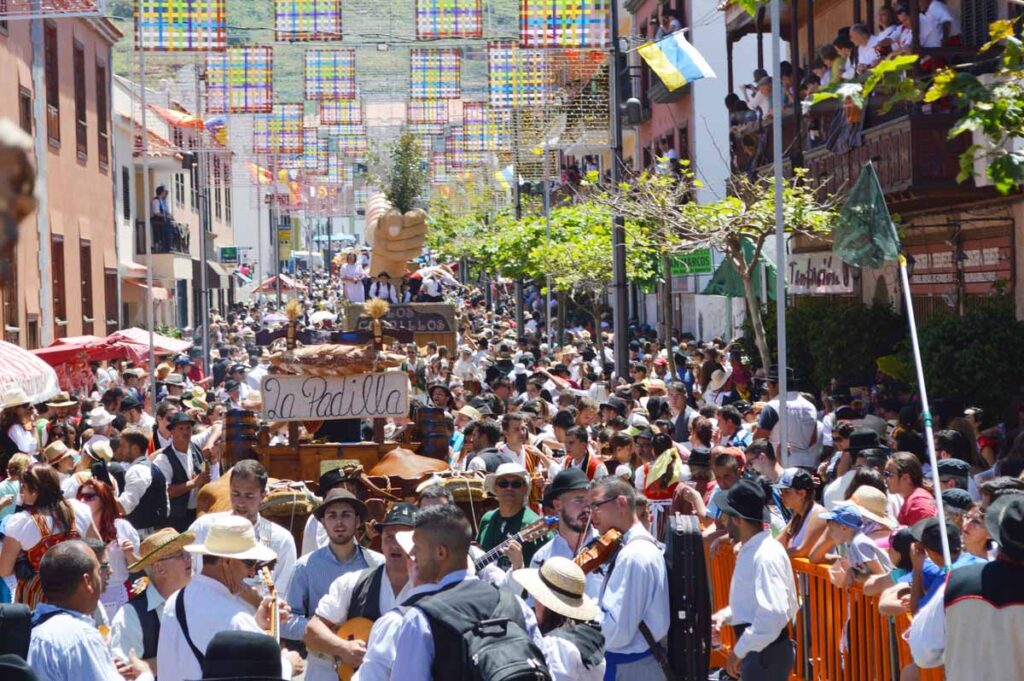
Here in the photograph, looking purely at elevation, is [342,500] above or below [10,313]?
below

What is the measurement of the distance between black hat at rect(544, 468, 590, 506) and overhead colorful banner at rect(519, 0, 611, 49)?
1562cm

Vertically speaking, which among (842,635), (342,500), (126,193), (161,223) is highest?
(126,193)

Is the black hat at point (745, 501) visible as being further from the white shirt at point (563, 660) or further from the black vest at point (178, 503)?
the black vest at point (178, 503)

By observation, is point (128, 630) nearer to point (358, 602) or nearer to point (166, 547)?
point (166, 547)

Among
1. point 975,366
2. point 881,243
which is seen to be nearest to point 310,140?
point 975,366

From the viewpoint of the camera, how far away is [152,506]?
37.9 ft

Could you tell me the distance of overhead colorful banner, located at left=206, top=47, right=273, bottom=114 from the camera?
1112 inches

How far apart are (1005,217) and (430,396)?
284 inches

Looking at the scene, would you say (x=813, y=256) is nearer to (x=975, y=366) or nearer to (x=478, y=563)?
(x=975, y=366)

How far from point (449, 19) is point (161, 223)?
21036 millimetres

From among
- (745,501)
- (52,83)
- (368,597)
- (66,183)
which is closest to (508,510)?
(745,501)

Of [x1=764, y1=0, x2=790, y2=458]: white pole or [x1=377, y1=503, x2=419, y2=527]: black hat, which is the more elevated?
[x1=764, y1=0, x2=790, y2=458]: white pole

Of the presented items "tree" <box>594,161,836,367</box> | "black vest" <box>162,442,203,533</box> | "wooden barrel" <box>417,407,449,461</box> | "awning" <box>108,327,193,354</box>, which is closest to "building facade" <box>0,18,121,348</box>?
"awning" <box>108,327,193,354</box>

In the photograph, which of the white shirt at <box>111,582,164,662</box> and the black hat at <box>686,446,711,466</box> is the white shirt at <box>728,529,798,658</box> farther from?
the black hat at <box>686,446,711,466</box>
